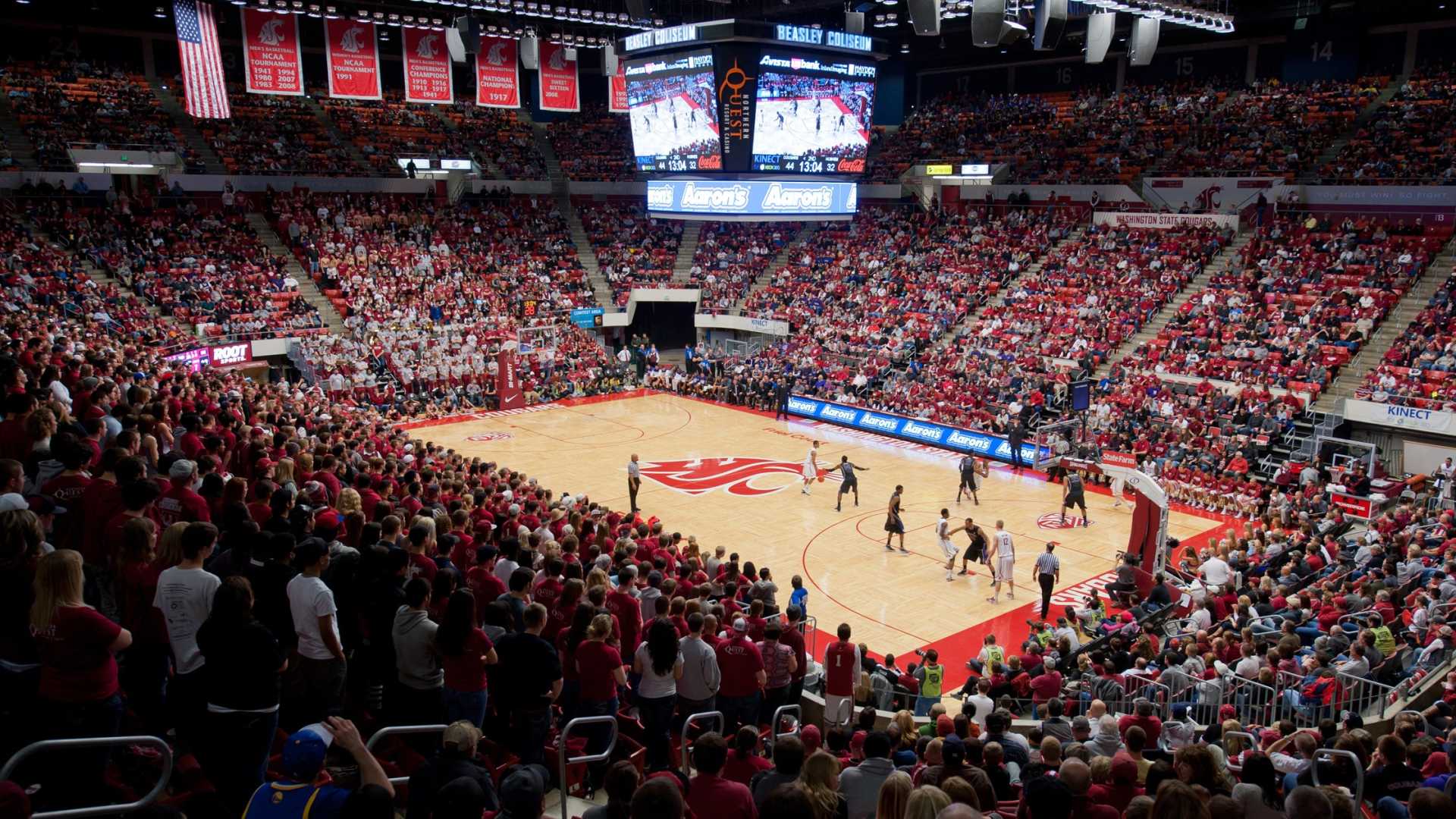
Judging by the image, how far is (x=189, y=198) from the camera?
120 feet

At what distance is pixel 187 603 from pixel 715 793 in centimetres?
305

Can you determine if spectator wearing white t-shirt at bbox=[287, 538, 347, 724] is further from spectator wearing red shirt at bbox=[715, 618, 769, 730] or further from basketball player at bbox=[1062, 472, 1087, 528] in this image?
basketball player at bbox=[1062, 472, 1087, 528]

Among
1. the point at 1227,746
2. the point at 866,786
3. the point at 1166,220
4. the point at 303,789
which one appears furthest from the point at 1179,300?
the point at 303,789

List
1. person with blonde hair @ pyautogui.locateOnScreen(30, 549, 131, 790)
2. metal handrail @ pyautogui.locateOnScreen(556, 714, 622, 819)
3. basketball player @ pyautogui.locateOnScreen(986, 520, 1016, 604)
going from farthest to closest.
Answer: basketball player @ pyautogui.locateOnScreen(986, 520, 1016, 604) → metal handrail @ pyautogui.locateOnScreen(556, 714, 622, 819) → person with blonde hair @ pyautogui.locateOnScreen(30, 549, 131, 790)

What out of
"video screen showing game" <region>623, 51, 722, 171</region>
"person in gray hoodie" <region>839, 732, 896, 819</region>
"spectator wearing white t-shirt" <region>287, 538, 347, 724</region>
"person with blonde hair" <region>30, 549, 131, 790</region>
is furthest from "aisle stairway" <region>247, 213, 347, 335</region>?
"person in gray hoodie" <region>839, 732, 896, 819</region>

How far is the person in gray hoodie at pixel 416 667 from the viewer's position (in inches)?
240

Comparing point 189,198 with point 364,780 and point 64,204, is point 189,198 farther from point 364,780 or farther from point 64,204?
point 364,780

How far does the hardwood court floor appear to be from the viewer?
1684 cm

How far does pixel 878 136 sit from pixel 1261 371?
2484 cm

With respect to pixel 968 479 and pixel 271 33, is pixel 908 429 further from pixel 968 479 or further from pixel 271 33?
pixel 271 33

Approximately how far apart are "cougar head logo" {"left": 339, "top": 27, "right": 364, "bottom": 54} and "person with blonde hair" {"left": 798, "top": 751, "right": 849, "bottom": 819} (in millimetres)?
24741

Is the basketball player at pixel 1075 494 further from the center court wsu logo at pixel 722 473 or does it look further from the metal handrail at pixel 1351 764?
the metal handrail at pixel 1351 764

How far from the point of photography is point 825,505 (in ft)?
75.0

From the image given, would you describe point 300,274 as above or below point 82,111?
below
